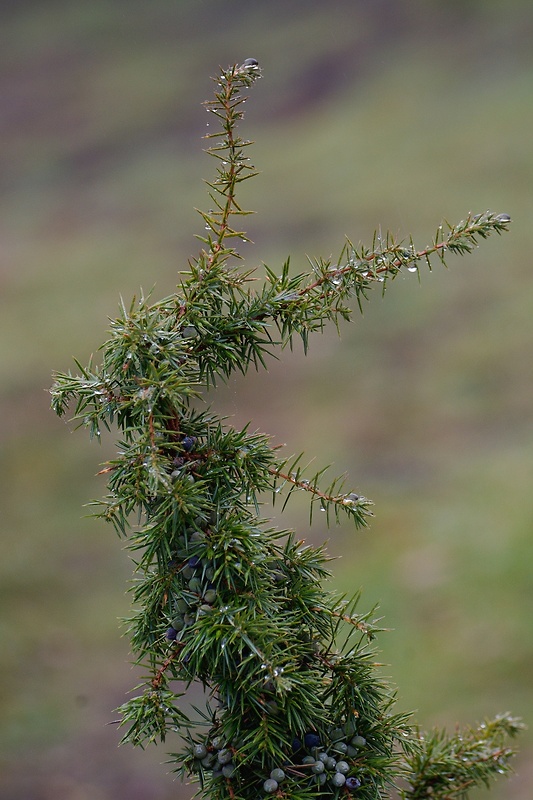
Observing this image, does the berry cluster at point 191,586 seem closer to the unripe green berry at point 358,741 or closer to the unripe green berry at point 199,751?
the unripe green berry at point 199,751

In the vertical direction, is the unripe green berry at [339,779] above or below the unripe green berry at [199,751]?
below

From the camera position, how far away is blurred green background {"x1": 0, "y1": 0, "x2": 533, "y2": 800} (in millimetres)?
3703

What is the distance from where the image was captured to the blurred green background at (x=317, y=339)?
3703 mm

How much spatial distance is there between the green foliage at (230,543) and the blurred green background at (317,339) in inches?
10.4

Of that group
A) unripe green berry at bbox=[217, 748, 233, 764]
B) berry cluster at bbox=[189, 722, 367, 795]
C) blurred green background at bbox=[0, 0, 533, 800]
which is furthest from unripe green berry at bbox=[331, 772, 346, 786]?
blurred green background at bbox=[0, 0, 533, 800]

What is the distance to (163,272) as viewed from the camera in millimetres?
6551

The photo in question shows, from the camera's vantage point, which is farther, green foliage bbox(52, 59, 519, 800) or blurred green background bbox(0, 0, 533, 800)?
blurred green background bbox(0, 0, 533, 800)

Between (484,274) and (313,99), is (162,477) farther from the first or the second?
(313,99)

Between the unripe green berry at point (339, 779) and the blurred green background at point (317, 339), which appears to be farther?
the blurred green background at point (317, 339)

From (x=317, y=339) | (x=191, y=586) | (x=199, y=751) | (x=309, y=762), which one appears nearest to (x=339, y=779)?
(x=309, y=762)

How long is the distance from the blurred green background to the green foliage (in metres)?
0.26

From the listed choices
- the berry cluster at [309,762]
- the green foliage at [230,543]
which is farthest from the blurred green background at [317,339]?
the berry cluster at [309,762]

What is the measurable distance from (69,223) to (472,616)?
17.4ft

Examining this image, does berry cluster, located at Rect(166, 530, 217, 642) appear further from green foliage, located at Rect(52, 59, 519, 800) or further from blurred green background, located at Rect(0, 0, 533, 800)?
blurred green background, located at Rect(0, 0, 533, 800)
